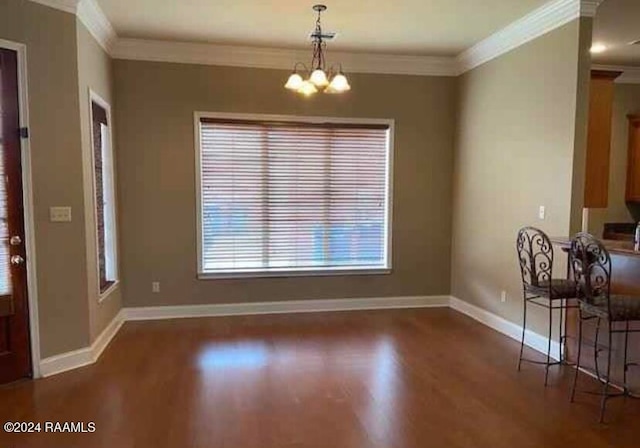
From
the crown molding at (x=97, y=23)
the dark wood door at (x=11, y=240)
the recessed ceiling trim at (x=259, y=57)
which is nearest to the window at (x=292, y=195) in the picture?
the recessed ceiling trim at (x=259, y=57)

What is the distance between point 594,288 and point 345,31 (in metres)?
3.09

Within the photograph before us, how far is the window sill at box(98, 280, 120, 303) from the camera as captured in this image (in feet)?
13.8

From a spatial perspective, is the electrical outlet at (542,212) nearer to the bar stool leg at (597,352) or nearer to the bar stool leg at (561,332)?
the bar stool leg at (561,332)

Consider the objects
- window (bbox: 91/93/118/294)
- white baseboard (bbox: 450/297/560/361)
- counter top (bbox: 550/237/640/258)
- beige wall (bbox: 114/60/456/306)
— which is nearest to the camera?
counter top (bbox: 550/237/640/258)

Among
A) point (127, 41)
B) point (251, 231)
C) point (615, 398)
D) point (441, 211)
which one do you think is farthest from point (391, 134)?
point (615, 398)

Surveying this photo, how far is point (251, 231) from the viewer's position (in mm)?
5395

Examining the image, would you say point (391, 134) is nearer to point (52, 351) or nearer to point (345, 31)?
point (345, 31)

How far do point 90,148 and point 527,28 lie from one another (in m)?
3.91

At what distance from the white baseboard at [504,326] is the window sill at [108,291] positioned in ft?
12.3

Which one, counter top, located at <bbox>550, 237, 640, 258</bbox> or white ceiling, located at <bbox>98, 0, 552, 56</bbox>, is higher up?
white ceiling, located at <bbox>98, 0, 552, 56</bbox>

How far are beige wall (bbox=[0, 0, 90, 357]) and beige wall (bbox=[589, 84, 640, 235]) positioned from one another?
5915 millimetres

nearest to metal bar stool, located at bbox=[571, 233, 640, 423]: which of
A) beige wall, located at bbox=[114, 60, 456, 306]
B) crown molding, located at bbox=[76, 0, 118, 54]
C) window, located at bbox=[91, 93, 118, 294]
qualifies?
beige wall, located at bbox=[114, 60, 456, 306]

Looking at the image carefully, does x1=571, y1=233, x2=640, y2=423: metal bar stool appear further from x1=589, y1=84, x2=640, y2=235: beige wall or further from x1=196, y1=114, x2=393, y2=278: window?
x1=589, y1=84, x2=640, y2=235: beige wall

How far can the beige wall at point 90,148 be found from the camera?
12.3 ft
